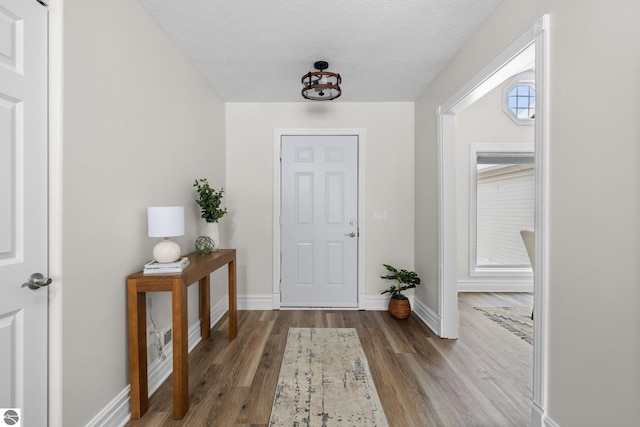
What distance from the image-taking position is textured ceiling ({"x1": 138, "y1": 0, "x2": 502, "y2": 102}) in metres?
2.07

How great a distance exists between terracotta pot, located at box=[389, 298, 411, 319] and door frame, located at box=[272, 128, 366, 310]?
0.42 metres

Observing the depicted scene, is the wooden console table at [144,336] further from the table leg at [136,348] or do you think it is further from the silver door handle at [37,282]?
the silver door handle at [37,282]

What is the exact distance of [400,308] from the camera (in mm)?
3492

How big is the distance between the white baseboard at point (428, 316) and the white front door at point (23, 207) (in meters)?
2.92

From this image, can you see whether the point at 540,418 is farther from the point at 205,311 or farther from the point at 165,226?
the point at 205,311

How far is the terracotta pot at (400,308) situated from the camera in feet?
11.4

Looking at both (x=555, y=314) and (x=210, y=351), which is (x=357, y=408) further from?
(x=210, y=351)

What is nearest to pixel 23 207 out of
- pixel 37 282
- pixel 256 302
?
pixel 37 282

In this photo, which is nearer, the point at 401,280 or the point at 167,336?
the point at 167,336

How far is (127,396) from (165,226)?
→ 3.36 feet

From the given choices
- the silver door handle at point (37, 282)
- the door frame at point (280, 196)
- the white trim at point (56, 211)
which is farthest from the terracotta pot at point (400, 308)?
the silver door handle at point (37, 282)

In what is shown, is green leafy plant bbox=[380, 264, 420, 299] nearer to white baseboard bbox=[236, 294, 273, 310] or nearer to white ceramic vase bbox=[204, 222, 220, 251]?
white baseboard bbox=[236, 294, 273, 310]

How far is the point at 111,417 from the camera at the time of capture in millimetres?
1724

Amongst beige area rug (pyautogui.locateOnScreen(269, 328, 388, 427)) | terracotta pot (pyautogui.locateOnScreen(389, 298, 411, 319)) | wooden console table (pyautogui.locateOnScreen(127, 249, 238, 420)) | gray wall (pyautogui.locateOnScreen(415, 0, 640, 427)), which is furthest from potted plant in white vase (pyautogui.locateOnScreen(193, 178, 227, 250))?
gray wall (pyautogui.locateOnScreen(415, 0, 640, 427))
